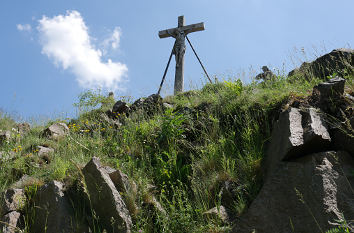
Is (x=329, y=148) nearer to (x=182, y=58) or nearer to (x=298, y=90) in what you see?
(x=298, y=90)

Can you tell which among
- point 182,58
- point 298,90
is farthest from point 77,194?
point 182,58

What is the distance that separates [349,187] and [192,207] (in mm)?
1784

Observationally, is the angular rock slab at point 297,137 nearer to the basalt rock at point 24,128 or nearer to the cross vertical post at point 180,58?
the basalt rock at point 24,128

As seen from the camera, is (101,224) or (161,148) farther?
(161,148)

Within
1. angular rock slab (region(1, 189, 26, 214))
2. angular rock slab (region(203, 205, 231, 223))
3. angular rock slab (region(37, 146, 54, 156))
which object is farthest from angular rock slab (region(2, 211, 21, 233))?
angular rock slab (region(203, 205, 231, 223))

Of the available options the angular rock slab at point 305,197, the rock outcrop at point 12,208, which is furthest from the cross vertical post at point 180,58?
the angular rock slab at point 305,197

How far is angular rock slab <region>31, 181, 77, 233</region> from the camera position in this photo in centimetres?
376

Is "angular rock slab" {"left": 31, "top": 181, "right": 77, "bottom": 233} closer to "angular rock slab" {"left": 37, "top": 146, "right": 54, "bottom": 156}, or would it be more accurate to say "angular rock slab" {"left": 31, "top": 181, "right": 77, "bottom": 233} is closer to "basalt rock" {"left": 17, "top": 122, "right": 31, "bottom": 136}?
"angular rock slab" {"left": 37, "top": 146, "right": 54, "bottom": 156}

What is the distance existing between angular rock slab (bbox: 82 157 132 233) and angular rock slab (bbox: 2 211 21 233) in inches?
36.2

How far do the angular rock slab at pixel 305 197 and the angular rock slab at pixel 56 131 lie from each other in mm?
4870

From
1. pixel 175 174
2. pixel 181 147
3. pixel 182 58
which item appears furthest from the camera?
pixel 182 58

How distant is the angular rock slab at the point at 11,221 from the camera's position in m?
3.77

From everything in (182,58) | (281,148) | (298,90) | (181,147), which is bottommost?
(281,148)

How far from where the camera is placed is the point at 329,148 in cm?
359
